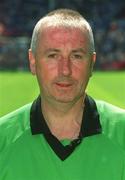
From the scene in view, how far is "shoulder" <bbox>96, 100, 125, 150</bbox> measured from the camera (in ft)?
12.3

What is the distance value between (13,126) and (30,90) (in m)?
14.9

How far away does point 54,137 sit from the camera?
3.77 meters

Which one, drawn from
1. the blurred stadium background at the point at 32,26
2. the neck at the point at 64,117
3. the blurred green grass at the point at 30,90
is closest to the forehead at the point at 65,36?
the neck at the point at 64,117

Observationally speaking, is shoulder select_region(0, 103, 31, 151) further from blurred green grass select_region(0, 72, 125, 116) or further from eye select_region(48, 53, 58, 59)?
blurred green grass select_region(0, 72, 125, 116)

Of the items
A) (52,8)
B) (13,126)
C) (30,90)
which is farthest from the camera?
(52,8)

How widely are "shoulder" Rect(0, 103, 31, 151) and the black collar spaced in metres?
0.04

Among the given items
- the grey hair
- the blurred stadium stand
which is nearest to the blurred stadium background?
the blurred stadium stand

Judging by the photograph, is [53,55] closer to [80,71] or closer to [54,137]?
[80,71]

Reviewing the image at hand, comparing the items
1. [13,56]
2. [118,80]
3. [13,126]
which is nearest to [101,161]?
[13,126]

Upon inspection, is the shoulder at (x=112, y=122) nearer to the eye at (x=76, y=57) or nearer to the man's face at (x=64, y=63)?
the man's face at (x=64, y=63)

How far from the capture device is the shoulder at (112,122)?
3.74 m

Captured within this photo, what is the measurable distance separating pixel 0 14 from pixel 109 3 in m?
5.85

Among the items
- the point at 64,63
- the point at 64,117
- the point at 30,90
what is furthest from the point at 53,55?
the point at 30,90

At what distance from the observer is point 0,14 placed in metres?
37.7
